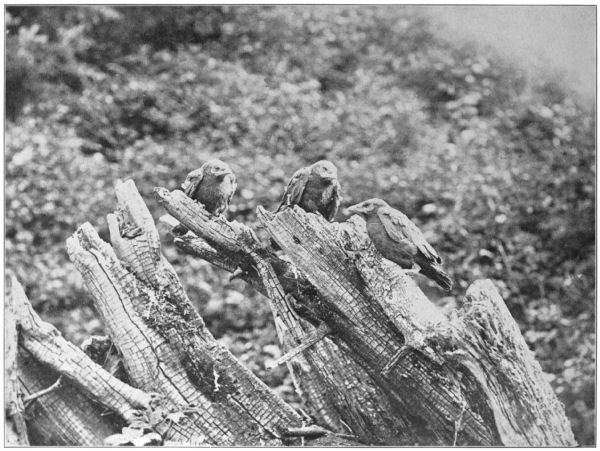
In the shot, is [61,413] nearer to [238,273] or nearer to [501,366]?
[238,273]

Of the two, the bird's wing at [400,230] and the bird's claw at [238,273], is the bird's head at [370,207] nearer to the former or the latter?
the bird's wing at [400,230]

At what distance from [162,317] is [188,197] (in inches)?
21.8

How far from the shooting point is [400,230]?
11.0 ft

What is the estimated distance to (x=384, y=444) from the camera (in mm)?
3484

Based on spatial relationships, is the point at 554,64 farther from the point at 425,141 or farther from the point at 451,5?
the point at 425,141

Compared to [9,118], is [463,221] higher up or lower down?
lower down

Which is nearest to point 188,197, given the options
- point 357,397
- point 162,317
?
point 162,317

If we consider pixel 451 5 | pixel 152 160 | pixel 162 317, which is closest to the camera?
pixel 162 317

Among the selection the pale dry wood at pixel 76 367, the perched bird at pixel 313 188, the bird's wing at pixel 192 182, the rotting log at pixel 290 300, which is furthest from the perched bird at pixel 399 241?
the pale dry wood at pixel 76 367

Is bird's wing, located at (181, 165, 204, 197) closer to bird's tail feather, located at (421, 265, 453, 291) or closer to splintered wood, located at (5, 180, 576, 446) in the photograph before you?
splintered wood, located at (5, 180, 576, 446)

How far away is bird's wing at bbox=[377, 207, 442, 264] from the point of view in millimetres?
3342

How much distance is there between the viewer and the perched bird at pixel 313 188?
352 centimetres

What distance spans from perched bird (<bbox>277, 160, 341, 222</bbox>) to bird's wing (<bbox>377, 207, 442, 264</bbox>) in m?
0.29

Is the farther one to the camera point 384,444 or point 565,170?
point 565,170
